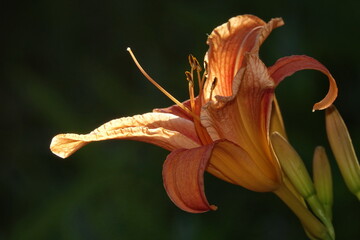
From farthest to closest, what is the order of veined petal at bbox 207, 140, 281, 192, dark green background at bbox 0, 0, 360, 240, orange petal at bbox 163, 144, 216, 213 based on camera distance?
1. dark green background at bbox 0, 0, 360, 240
2. veined petal at bbox 207, 140, 281, 192
3. orange petal at bbox 163, 144, 216, 213

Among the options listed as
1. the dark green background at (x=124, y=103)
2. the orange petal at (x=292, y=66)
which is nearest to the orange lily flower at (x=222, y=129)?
the orange petal at (x=292, y=66)

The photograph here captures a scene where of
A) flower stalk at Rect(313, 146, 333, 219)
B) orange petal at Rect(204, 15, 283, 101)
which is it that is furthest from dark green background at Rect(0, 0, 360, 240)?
orange petal at Rect(204, 15, 283, 101)

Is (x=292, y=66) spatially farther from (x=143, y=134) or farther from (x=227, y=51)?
(x=143, y=134)

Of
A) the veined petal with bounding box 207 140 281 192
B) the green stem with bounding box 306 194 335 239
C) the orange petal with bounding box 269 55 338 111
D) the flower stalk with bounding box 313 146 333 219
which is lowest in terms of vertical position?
the green stem with bounding box 306 194 335 239

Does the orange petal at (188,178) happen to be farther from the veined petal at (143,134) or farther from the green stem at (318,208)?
the green stem at (318,208)

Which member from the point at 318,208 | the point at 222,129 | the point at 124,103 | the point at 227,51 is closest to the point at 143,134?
the point at 222,129

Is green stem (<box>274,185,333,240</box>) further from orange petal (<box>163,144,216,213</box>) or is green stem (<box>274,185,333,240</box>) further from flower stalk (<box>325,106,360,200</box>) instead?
orange petal (<box>163,144,216,213</box>)
